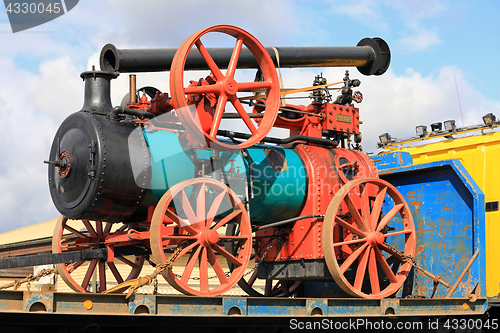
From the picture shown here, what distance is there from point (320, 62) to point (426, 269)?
110 inches

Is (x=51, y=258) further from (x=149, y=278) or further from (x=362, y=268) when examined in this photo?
(x=362, y=268)

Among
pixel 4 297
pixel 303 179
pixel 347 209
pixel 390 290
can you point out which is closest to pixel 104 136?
pixel 4 297

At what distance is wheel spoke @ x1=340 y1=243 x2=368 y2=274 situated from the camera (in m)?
5.89

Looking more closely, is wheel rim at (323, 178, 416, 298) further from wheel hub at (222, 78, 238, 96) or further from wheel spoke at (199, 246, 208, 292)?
wheel hub at (222, 78, 238, 96)

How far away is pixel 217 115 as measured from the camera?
5484 millimetres

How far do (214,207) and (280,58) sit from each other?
2352 millimetres

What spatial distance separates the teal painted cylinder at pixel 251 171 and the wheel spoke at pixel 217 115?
35 cm

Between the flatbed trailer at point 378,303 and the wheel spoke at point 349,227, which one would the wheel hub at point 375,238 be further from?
the flatbed trailer at point 378,303

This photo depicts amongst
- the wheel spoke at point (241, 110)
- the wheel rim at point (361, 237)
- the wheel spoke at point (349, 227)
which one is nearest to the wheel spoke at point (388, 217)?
the wheel rim at point (361, 237)

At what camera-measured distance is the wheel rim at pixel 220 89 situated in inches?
208

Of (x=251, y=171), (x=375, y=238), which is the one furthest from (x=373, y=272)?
(x=251, y=171)

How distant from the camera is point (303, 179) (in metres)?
6.43

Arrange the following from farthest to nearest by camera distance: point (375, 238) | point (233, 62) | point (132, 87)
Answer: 1. point (375, 238)
2. point (132, 87)
3. point (233, 62)

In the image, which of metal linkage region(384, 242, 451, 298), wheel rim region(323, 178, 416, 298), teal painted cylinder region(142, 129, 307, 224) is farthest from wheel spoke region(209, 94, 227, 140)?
metal linkage region(384, 242, 451, 298)
